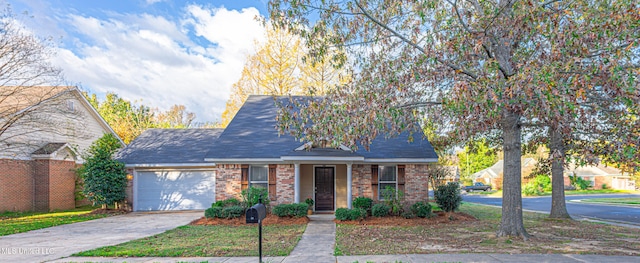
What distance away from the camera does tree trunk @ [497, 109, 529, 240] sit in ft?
31.2

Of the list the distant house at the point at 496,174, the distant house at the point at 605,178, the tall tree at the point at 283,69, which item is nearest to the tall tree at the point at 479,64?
the tall tree at the point at 283,69

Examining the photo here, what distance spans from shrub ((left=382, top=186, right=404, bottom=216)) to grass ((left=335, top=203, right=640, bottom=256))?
1.56m

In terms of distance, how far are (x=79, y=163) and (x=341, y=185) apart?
15.6m

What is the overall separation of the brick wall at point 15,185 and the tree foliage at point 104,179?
9.86 feet

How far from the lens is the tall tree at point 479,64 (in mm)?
6715

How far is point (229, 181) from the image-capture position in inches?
589

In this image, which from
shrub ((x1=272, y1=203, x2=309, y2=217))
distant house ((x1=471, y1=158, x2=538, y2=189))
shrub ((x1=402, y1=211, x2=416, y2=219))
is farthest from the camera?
distant house ((x1=471, y1=158, x2=538, y2=189))

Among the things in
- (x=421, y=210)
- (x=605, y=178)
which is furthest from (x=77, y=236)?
(x=605, y=178)

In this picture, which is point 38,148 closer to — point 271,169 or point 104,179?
point 104,179

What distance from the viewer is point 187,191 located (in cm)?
1794

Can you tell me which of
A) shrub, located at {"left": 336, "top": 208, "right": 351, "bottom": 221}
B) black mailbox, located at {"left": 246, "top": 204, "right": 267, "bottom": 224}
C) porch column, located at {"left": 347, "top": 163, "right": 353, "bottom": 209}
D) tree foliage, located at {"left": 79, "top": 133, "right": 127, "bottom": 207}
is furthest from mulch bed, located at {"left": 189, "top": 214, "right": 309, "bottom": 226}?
black mailbox, located at {"left": 246, "top": 204, "right": 267, "bottom": 224}

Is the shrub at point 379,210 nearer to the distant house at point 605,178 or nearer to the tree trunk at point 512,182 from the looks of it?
the tree trunk at point 512,182

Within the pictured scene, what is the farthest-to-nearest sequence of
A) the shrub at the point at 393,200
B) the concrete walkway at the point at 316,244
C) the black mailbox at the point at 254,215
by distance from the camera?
the shrub at the point at 393,200 < the concrete walkway at the point at 316,244 < the black mailbox at the point at 254,215

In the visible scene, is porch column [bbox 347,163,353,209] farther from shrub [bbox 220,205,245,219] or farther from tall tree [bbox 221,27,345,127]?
tall tree [bbox 221,27,345,127]
